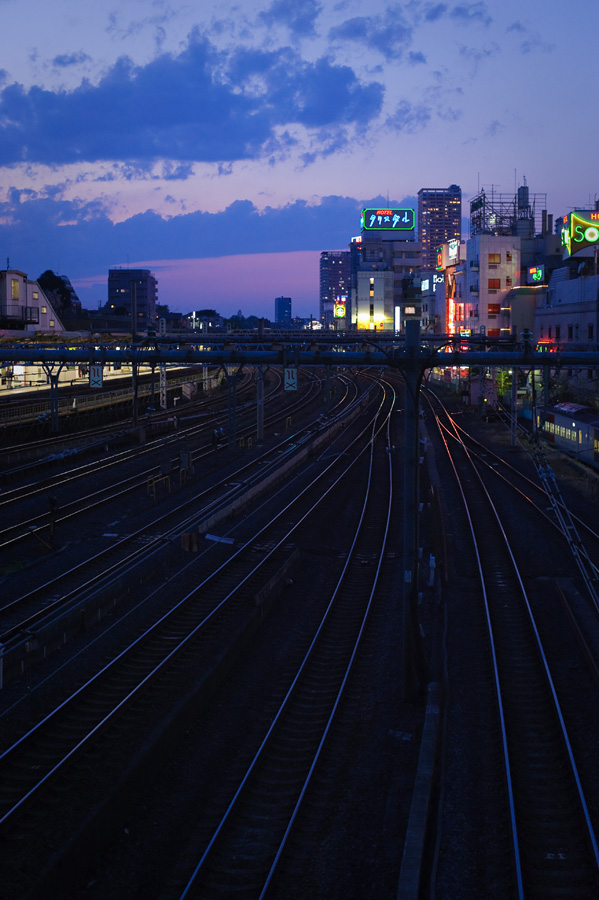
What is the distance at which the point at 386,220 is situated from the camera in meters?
130

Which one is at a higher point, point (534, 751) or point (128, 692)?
point (128, 692)

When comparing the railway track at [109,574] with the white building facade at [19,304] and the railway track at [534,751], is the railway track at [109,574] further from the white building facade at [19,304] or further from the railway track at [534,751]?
the white building facade at [19,304]

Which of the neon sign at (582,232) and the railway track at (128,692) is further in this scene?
the neon sign at (582,232)

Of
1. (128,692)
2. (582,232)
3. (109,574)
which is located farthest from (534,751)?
(582,232)

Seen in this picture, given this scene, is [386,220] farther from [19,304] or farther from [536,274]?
[19,304]

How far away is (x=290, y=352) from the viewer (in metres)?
15.4

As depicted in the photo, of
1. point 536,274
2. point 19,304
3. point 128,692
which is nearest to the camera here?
point 128,692

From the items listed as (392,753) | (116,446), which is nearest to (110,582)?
(392,753)

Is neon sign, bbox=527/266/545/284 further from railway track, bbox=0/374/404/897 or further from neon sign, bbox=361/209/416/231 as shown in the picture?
neon sign, bbox=361/209/416/231

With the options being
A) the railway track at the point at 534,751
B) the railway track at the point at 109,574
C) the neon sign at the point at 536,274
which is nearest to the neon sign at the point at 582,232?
the neon sign at the point at 536,274

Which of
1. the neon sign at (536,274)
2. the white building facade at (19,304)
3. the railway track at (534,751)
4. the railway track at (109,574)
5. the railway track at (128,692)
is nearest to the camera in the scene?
the railway track at (534,751)

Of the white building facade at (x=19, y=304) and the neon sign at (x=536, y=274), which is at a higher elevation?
the neon sign at (x=536, y=274)

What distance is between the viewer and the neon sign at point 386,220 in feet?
426

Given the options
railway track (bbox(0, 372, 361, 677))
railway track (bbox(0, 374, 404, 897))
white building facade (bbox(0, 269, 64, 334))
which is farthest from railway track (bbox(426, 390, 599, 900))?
white building facade (bbox(0, 269, 64, 334))
